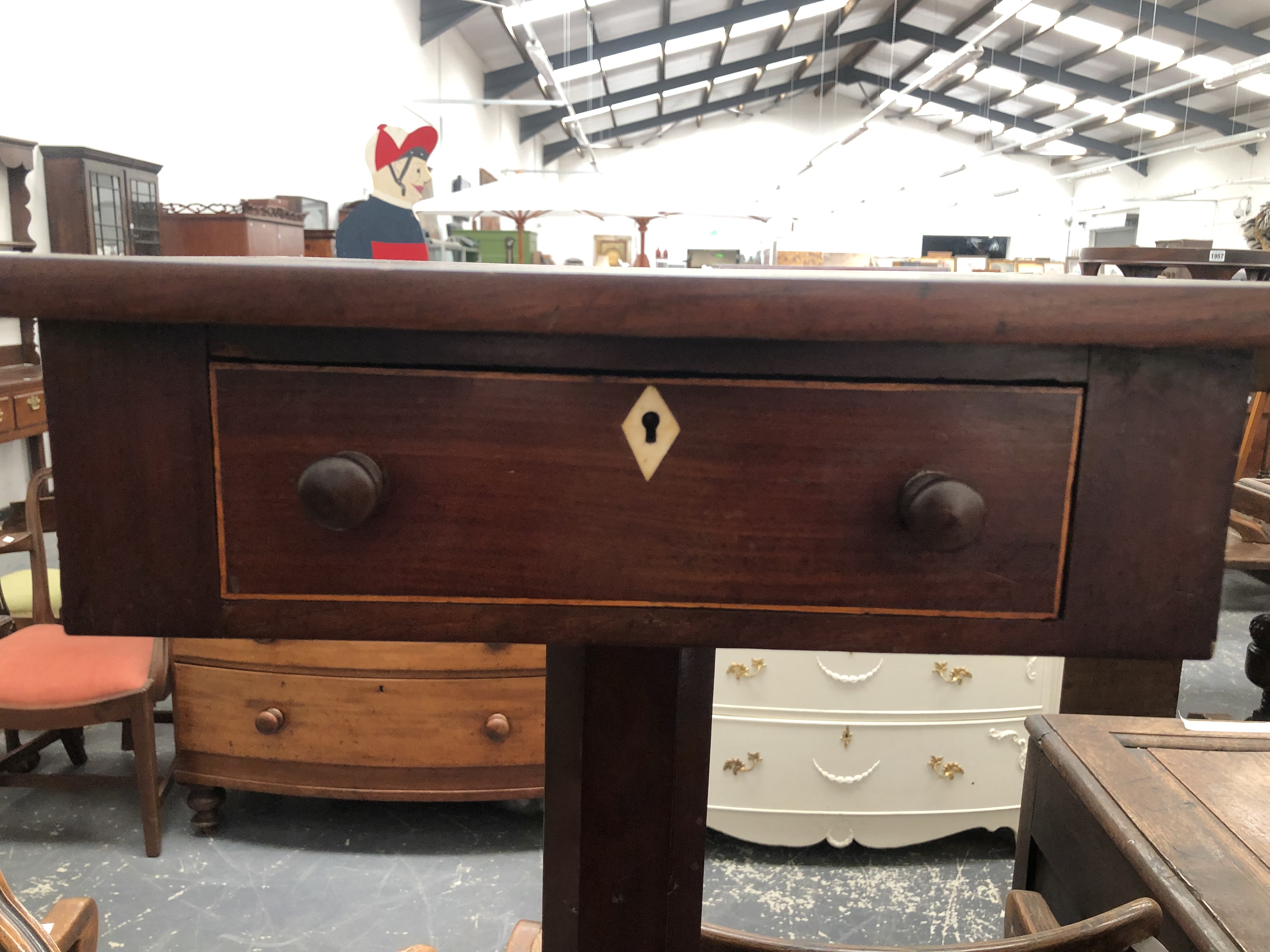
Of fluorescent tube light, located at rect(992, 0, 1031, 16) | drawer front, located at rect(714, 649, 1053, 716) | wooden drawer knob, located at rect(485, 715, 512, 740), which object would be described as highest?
fluorescent tube light, located at rect(992, 0, 1031, 16)

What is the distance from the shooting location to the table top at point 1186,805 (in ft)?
2.50

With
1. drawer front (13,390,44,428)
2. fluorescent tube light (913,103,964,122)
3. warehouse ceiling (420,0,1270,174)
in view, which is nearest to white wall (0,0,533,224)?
warehouse ceiling (420,0,1270,174)

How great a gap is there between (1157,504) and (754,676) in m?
1.54

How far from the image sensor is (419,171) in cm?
98

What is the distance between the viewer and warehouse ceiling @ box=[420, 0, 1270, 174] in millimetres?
8742

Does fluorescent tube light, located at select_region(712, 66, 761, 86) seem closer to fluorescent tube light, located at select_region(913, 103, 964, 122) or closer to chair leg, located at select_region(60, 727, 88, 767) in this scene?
fluorescent tube light, located at select_region(913, 103, 964, 122)

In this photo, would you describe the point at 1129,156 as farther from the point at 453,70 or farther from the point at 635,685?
the point at 635,685

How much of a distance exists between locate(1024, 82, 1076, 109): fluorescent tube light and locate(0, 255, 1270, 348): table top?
44.5 ft

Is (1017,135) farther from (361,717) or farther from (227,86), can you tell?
(361,717)

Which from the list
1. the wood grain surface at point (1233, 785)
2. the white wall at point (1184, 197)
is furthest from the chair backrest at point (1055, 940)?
the white wall at point (1184, 197)

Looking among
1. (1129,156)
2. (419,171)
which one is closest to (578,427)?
(419,171)

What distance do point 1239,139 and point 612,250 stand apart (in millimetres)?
7291

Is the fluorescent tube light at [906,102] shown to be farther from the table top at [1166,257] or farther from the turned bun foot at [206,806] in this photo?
the turned bun foot at [206,806]

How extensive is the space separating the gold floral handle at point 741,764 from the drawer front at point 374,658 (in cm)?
47
